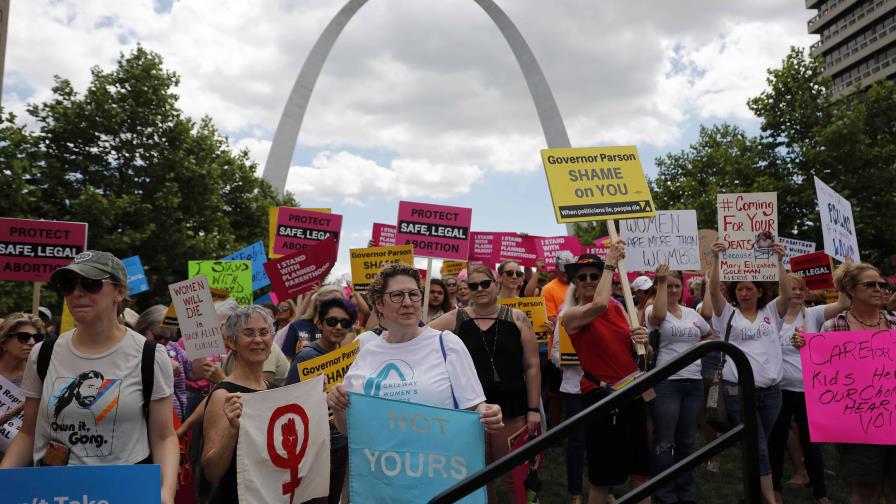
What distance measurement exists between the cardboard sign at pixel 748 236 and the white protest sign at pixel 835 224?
0.49 meters

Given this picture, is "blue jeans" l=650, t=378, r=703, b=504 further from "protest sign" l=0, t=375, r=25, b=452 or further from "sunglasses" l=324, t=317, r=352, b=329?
"protest sign" l=0, t=375, r=25, b=452

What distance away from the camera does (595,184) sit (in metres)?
6.16

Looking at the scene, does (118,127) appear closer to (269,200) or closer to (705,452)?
(269,200)

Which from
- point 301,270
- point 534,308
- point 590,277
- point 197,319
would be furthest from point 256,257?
point 590,277

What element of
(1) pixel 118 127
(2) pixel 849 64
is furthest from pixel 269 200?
(2) pixel 849 64

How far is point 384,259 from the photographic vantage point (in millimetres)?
8250

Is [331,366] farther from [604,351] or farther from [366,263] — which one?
[366,263]

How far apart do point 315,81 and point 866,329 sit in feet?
137

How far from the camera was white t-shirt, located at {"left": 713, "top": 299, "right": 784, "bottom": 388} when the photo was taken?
5508 mm

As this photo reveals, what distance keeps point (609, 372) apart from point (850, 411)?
62.8 inches

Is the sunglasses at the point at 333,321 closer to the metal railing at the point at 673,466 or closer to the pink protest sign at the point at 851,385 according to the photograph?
the metal railing at the point at 673,466

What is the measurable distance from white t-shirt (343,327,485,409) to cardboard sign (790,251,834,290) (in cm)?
652

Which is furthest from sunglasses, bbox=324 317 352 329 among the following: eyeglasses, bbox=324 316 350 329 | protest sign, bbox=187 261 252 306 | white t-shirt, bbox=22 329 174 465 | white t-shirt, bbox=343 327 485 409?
protest sign, bbox=187 261 252 306

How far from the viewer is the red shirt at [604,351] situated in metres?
5.06
